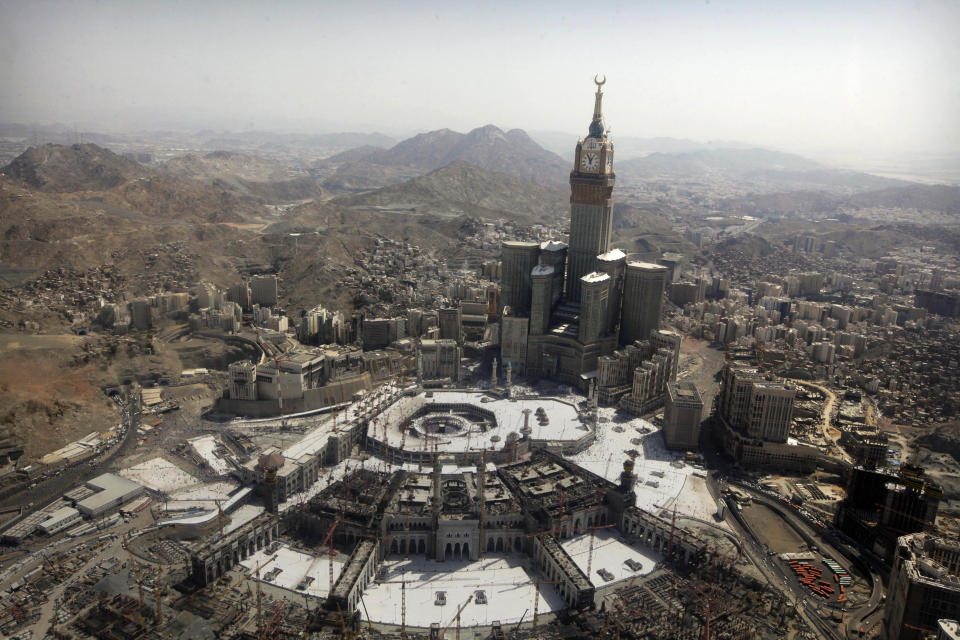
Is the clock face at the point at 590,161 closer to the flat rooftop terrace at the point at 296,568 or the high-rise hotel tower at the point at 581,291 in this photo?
the high-rise hotel tower at the point at 581,291

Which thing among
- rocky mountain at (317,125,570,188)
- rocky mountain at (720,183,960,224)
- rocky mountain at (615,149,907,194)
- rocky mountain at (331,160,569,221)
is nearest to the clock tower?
rocky mountain at (331,160,569,221)

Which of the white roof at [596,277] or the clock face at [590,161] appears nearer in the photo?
the white roof at [596,277]

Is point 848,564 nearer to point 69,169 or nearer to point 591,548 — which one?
point 591,548

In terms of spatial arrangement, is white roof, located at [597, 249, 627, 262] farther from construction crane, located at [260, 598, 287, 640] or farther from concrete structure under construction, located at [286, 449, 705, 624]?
construction crane, located at [260, 598, 287, 640]

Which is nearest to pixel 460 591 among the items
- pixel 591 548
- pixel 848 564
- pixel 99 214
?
pixel 591 548

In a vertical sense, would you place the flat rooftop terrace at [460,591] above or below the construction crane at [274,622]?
below

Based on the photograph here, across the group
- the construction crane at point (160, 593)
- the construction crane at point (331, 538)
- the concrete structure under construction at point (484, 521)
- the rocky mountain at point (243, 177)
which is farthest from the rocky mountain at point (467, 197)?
the construction crane at point (160, 593)
